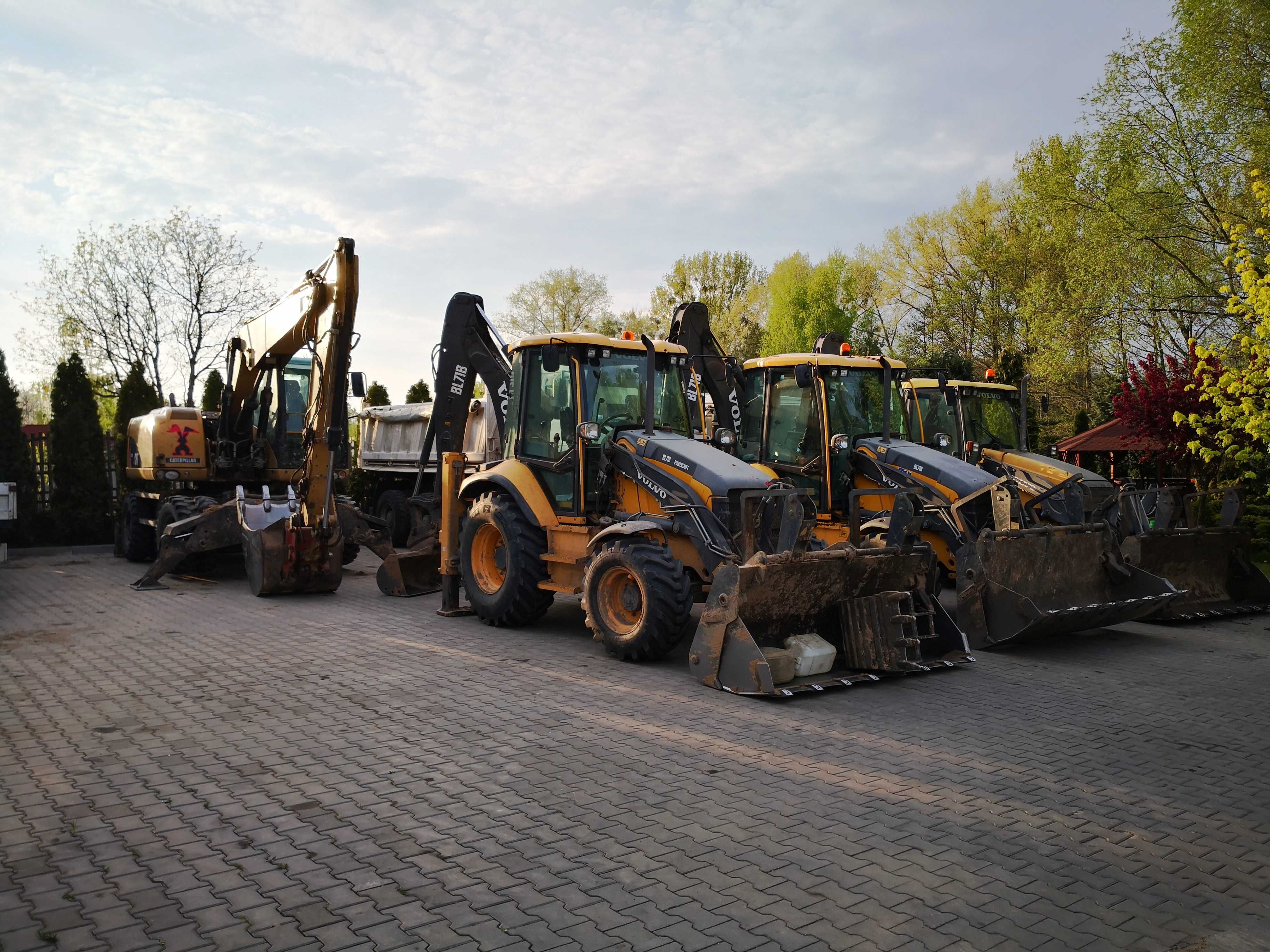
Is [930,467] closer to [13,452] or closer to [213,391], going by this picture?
[13,452]

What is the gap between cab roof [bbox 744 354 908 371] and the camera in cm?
1126

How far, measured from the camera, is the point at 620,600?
8.15 metres

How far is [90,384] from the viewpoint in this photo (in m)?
19.8

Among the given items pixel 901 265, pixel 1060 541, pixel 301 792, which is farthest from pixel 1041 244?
pixel 301 792

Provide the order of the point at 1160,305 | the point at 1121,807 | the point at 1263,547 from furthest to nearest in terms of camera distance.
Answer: the point at 1160,305
the point at 1263,547
the point at 1121,807

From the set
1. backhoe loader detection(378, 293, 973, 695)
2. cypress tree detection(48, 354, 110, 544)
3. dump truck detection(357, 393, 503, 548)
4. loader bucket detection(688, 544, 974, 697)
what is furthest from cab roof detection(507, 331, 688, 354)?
cypress tree detection(48, 354, 110, 544)

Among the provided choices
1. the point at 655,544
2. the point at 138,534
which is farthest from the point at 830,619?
the point at 138,534

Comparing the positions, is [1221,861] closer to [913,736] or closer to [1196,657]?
[913,736]

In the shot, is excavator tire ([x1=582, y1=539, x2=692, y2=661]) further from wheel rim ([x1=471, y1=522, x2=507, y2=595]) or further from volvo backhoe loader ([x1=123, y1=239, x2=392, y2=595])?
volvo backhoe loader ([x1=123, y1=239, x2=392, y2=595])

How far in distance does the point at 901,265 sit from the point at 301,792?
42.5m

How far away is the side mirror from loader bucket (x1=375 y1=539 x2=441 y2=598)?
12.5ft

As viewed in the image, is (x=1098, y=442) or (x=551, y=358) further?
(x=1098, y=442)

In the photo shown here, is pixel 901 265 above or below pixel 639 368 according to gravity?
above

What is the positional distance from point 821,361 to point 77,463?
15296 millimetres
